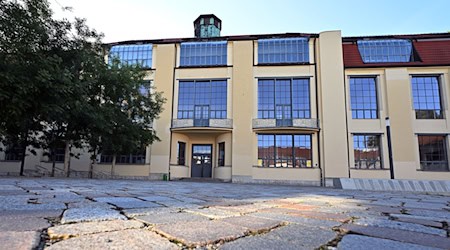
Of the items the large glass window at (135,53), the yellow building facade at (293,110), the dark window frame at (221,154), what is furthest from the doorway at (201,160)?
the large glass window at (135,53)

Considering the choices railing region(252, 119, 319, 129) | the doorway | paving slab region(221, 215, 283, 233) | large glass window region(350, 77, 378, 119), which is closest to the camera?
paving slab region(221, 215, 283, 233)

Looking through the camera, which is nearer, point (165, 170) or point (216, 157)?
point (165, 170)

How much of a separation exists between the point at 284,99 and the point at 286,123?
5.83ft

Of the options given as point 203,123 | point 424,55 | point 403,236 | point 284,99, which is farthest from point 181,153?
point 424,55

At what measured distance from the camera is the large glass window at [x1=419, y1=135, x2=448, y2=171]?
15875 millimetres

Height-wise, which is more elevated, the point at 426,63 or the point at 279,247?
the point at 426,63

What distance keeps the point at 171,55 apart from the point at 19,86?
1213 cm

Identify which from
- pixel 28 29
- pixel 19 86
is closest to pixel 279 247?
pixel 19 86

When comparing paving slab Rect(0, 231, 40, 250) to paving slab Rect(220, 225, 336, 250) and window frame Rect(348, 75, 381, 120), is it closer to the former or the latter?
paving slab Rect(220, 225, 336, 250)

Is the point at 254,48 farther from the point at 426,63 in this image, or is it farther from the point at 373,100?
the point at 426,63

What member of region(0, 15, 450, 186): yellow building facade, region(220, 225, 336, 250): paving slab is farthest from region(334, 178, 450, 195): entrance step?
region(220, 225, 336, 250): paving slab

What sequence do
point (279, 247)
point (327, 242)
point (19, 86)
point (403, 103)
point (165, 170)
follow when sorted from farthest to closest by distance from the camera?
1. point (165, 170)
2. point (403, 103)
3. point (19, 86)
4. point (327, 242)
5. point (279, 247)

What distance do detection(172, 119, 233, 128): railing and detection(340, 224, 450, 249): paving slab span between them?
611 inches

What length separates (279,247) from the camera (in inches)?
56.1
